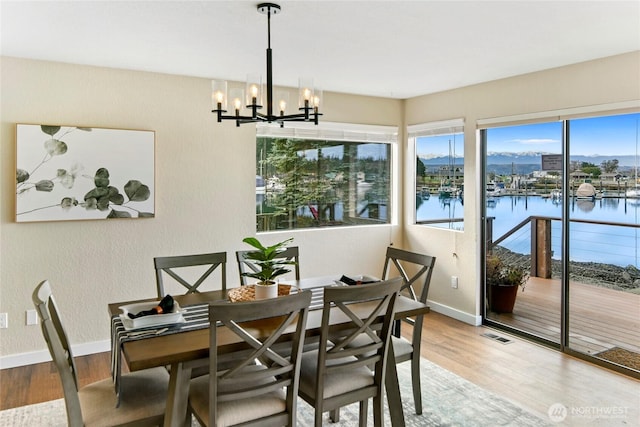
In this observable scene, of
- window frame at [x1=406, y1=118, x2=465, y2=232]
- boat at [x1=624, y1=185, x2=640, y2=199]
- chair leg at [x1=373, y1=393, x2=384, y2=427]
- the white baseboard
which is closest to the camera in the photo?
chair leg at [x1=373, y1=393, x2=384, y2=427]

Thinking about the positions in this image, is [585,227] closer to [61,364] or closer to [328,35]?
[328,35]

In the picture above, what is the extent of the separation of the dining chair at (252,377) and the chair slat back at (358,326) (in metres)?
0.13

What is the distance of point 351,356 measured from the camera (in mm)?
2307

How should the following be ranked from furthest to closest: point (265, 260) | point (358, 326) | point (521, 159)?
point (521, 159)
point (265, 260)
point (358, 326)

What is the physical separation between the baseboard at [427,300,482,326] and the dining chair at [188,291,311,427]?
3.15 m

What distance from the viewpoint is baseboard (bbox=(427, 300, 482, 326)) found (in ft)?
15.6

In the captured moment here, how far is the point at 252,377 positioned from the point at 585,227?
3.22 meters

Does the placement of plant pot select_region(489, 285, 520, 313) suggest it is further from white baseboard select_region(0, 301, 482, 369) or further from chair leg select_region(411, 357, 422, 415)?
chair leg select_region(411, 357, 422, 415)

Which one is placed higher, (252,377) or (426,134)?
(426,134)

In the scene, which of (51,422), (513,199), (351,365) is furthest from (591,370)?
(51,422)

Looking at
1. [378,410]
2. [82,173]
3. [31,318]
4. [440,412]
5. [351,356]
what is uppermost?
[82,173]

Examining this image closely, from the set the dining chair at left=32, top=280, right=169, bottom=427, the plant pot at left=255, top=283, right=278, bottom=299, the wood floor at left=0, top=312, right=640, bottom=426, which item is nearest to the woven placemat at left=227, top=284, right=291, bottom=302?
the plant pot at left=255, top=283, right=278, bottom=299

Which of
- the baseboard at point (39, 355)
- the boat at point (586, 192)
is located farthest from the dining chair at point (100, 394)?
the boat at point (586, 192)

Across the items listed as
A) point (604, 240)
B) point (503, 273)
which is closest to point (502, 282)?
point (503, 273)
